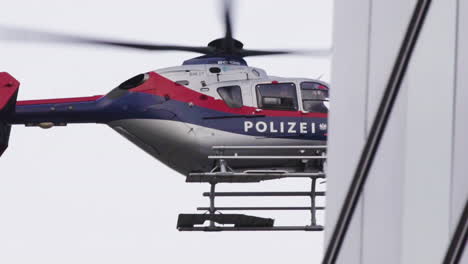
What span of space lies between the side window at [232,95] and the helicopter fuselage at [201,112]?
0.05ft

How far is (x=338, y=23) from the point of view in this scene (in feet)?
9.56

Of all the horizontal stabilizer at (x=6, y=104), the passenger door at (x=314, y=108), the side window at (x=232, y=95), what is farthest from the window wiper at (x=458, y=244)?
the horizontal stabilizer at (x=6, y=104)

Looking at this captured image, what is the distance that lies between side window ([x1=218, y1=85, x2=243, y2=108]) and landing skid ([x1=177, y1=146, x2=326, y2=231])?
747mm

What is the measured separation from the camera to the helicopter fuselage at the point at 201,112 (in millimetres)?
13438

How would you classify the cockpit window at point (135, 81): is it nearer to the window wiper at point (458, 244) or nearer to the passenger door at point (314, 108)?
the passenger door at point (314, 108)

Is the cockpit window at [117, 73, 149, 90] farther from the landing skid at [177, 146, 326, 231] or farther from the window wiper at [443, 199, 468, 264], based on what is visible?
the window wiper at [443, 199, 468, 264]

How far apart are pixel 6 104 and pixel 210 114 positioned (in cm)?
340

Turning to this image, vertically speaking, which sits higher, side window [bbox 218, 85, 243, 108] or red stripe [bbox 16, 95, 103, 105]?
side window [bbox 218, 85, 243, 108]

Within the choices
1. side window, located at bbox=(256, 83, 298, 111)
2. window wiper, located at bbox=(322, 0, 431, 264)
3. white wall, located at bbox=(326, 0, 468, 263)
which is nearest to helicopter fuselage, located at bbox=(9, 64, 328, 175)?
side window, located at bbox=(256, 83, 298, 111)

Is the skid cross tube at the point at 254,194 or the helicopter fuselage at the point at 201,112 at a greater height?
the helicopter fuselage at the point at 201,112

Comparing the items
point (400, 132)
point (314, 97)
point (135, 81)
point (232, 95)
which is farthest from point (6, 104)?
point (400, 132)

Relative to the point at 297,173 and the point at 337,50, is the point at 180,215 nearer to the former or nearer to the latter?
the point at 297,173

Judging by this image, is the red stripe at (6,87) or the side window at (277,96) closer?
the side window at (277,96)

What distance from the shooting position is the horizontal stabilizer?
14.1 metres
